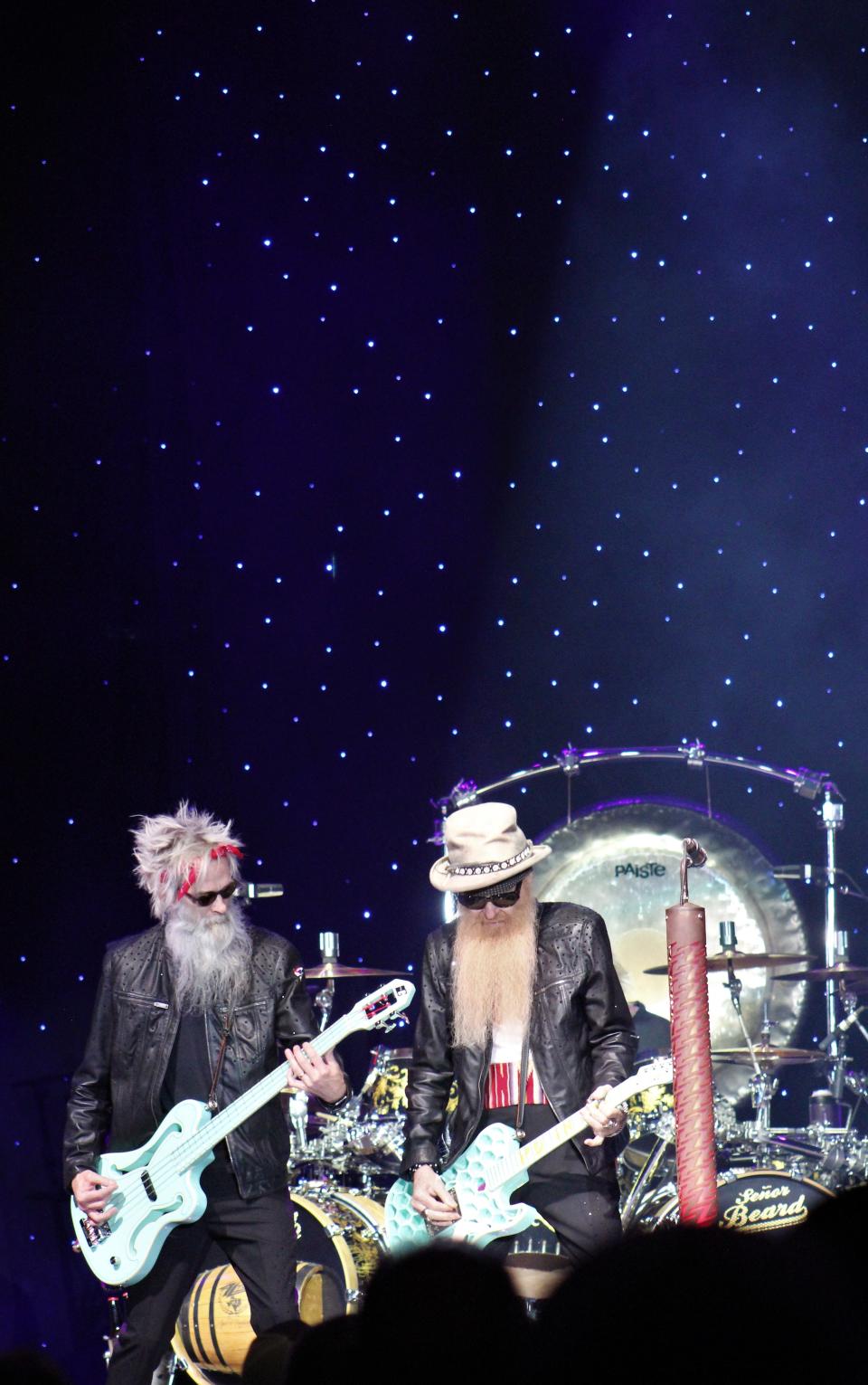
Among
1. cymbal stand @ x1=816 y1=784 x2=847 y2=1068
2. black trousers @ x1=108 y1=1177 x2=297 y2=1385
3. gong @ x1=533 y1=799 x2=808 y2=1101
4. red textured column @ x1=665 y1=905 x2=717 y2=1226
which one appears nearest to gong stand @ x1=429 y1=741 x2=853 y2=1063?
cymbal stand @ x1=816 y1=784 x2=847 y2=1068

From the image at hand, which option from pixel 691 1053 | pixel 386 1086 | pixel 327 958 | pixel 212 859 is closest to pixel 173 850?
pixel 212 859

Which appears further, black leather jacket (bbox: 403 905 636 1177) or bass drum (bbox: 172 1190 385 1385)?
bass drum (bbox: 172 1190 385 1385)

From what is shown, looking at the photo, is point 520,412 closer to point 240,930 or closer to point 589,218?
point 589,218

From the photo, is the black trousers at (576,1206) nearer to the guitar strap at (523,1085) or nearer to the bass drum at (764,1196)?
the guitar strap at (523,1085)

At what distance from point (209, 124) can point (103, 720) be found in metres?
3.14

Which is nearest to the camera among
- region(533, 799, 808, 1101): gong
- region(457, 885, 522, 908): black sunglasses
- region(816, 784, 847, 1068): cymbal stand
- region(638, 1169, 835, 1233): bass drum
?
region(457, 885, 522, 908): black sunglasses

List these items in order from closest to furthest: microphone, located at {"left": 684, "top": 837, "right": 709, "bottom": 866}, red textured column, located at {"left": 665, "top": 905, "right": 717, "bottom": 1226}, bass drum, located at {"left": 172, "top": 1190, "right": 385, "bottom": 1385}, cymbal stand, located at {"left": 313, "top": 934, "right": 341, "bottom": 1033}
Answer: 1. red textured column, located at {"left": 665, "top": 905, "right": 717, "bottom": 1226}
2. microphone, located at {"left": 684, "top": 837, "right": 709, "bottom": 866}
3. bass drum, located at {"left": 172, "top": 1190, "right": 385, "bottom": 1385}
4. cymbal stand, located at {"left": 313, "top": 934, "right": 341, "bottom": 1033}

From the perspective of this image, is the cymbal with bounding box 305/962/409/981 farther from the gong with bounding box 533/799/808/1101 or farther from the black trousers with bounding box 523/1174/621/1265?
the gong with bounding box 533/799/808/1101

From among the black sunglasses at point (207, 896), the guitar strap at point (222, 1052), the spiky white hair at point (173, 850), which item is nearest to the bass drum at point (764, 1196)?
the guitar strap at point (222, 1052)

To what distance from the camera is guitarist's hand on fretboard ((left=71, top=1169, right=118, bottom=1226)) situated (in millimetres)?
4637

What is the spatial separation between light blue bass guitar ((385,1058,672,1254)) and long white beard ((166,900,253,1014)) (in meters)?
0.89

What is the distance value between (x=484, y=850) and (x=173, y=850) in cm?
101

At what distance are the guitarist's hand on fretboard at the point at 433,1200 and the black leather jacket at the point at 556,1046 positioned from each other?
0.29 ft

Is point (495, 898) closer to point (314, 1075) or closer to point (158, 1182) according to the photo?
point (314, 1075)
